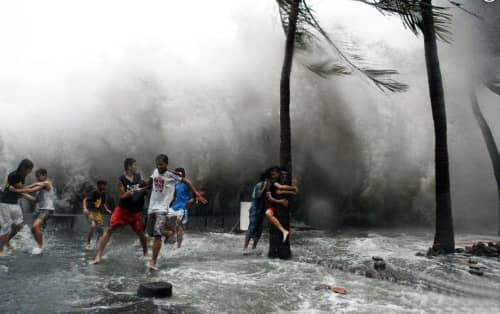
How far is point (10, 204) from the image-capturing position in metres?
6.23

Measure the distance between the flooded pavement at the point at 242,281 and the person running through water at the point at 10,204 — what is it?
1.49 ft

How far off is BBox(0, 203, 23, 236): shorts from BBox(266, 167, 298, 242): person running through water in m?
3.80

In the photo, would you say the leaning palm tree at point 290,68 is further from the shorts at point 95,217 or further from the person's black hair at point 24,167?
the person's black hair at point 24,167

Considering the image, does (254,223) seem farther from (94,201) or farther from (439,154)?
(439,154)

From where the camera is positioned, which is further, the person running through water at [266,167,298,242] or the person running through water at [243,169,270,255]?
the person running through water at [243,169,270,255]

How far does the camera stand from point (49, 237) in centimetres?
878

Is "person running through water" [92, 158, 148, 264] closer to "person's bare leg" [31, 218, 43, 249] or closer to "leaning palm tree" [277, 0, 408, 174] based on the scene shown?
"person's bare leg" [31, 218, 43, 249]

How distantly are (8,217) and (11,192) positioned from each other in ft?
1.21

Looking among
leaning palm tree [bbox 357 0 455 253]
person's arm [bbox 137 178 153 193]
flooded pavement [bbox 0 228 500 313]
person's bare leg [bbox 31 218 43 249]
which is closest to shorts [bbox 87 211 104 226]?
flooded pavement [bbox 0 228 500 313]

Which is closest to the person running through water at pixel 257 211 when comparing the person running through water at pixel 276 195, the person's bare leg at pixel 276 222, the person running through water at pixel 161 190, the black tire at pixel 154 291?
the person running through water at pixel 276 195

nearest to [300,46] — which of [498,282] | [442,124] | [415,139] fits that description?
[442,124]

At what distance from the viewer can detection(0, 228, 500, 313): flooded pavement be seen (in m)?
4.13

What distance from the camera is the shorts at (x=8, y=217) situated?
6086 millimetres

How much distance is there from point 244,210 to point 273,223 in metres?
2.78
